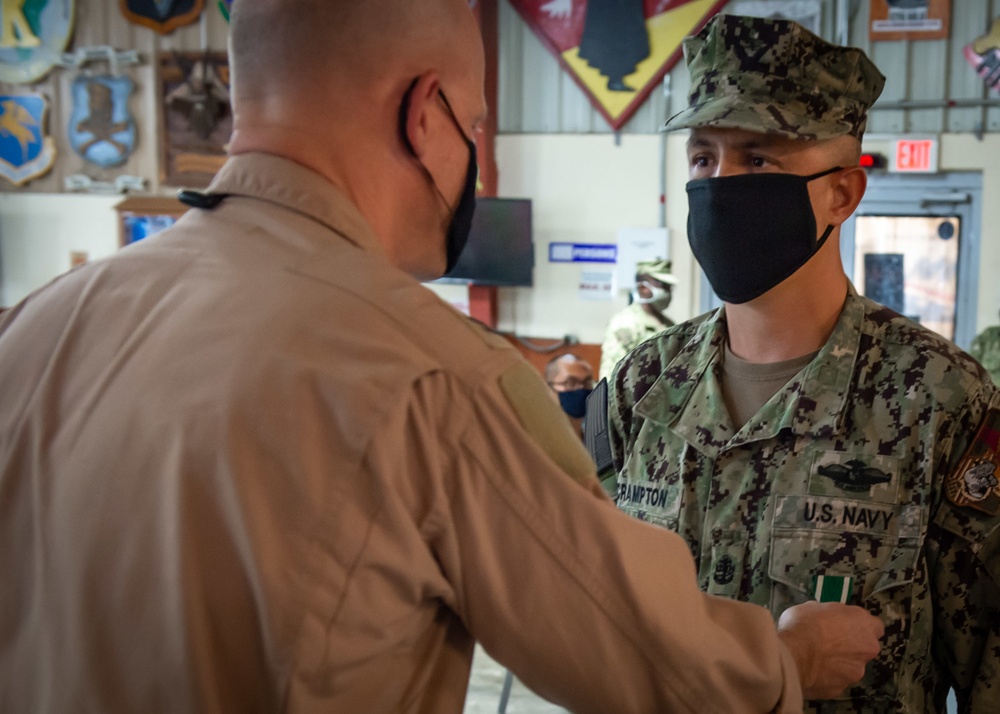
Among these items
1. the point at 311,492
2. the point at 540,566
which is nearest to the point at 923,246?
the point at 540,566

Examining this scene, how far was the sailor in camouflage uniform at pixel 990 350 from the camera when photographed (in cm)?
556

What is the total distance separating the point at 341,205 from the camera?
3.29 feet

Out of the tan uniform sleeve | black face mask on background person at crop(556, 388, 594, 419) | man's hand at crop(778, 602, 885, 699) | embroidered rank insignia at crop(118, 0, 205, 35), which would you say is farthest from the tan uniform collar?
embroidered rank insignia at crop(118, 0, 205, 35)

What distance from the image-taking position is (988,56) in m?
6.33

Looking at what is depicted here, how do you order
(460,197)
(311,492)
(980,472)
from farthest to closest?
(980,472) → (460,197) → (311,492)

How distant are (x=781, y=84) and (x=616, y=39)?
5.70m

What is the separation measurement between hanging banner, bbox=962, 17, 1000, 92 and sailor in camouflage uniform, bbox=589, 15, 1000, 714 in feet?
18.3

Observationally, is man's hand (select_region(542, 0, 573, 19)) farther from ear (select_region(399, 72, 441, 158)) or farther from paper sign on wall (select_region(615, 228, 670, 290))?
ear (select_region(399, 72, 441, 158))

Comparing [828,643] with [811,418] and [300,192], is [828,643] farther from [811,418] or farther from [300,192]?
[300,192]

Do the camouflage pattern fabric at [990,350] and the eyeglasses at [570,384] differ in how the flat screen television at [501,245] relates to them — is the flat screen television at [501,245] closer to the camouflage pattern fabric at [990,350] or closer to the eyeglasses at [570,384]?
the eyeglasses at [570,384]

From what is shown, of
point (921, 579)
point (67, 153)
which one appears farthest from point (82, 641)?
point (67, 153)

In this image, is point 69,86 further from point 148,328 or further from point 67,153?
point 148,328

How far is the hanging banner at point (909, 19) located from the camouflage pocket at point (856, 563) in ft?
19.6

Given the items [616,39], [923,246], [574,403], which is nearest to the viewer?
[574,403]
